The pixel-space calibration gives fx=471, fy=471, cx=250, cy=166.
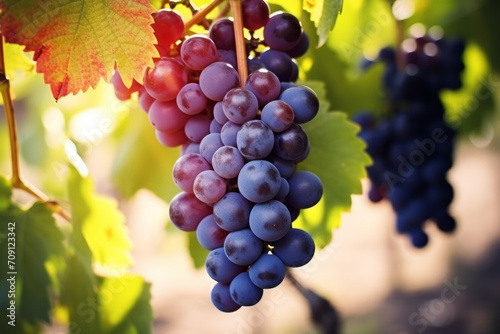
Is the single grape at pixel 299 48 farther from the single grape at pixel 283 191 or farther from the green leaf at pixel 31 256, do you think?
the green leaf at pixel 31 256

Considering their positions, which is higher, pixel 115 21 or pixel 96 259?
pixel 115 21

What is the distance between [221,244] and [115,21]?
0.97 ft

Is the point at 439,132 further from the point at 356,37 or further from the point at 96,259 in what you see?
the point at 96,259

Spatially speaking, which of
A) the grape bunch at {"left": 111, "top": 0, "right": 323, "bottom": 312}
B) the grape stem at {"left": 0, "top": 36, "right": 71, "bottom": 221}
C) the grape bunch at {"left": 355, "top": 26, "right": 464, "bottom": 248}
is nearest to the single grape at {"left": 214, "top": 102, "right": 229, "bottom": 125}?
the grape bunch at {"left": 111, "top": 0, "right": 323, "bottom": 312}

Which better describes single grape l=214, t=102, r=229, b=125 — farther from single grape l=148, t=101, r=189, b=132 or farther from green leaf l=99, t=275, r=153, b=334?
green leaf l=99, t=275, r=153, b=334

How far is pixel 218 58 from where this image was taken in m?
0.59

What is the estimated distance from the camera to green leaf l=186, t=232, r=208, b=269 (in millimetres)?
850

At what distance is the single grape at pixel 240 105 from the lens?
1.68 feet

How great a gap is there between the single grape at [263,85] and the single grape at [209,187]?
0.10 m

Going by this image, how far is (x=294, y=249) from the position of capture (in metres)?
0.52

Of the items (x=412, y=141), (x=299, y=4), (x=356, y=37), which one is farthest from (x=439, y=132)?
(x=299, y=4)

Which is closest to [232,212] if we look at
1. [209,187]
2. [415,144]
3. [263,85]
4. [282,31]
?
[209,187]

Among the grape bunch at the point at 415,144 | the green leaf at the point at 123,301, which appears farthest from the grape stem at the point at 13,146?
the grape bunch at the point at 415,144

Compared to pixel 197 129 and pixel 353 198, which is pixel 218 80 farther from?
pixel 353 198
